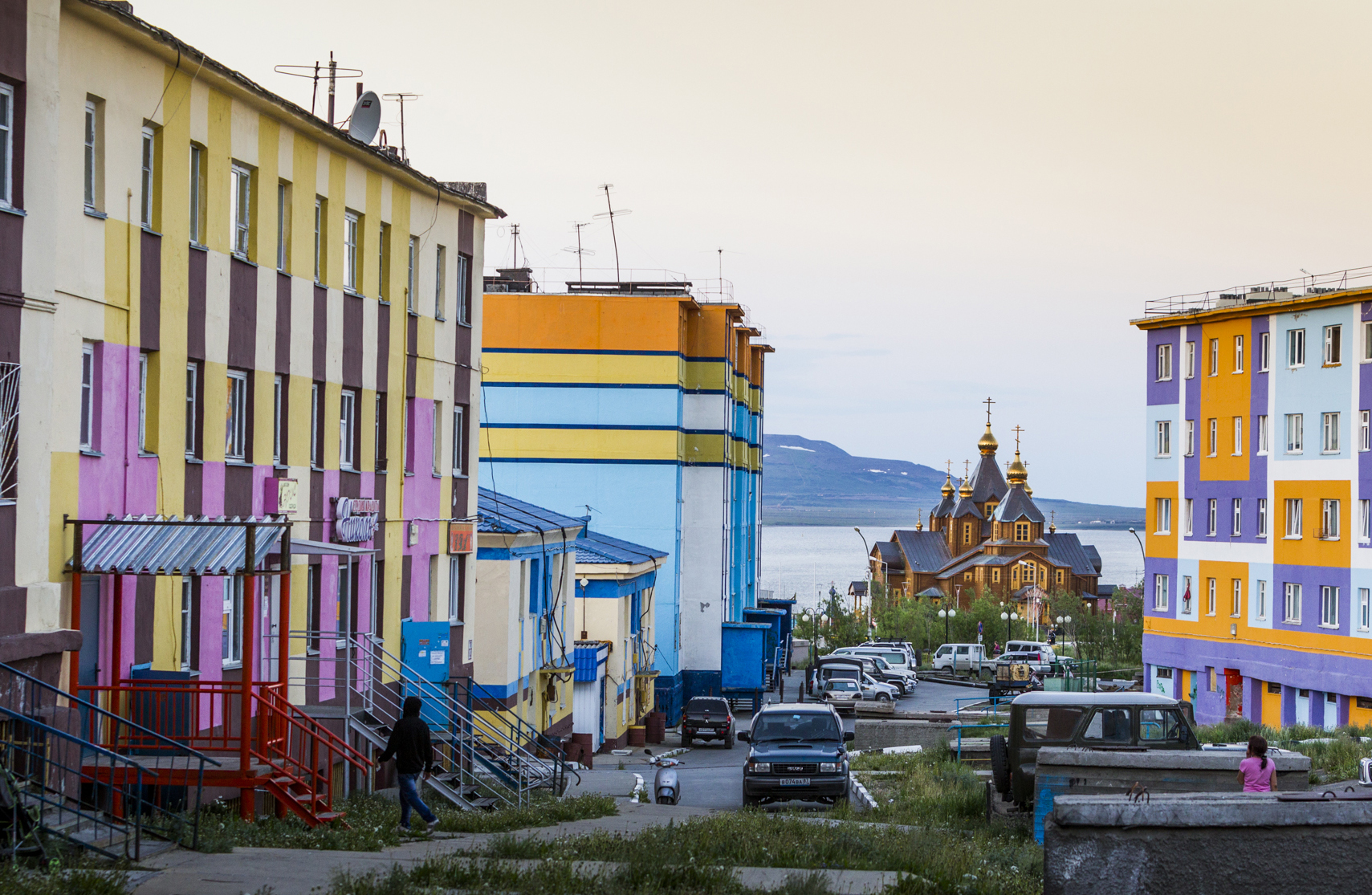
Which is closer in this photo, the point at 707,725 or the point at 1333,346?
the point at 707,725

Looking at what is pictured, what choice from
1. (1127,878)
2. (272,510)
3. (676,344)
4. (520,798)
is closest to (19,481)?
(272,510)

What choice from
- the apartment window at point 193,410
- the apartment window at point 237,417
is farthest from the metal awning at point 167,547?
the apartment window at point 237,417

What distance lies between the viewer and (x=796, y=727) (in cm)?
2492

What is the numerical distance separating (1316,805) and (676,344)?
4510cm

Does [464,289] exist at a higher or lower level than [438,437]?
higher

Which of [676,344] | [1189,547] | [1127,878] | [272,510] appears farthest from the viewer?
[1189,547]

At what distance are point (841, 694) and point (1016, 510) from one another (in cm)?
9904

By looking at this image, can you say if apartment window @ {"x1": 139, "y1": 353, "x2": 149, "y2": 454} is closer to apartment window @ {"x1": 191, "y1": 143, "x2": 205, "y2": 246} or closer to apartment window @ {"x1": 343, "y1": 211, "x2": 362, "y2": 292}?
apartment window @ {"x1": 191, "y1": 143, "x2": 205, "y2": 246}

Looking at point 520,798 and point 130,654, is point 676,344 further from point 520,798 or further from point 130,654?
point 130,654

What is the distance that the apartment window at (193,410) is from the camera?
19047 millimetres

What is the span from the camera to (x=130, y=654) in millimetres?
17172

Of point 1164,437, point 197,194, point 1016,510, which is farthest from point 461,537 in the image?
point 1016,510

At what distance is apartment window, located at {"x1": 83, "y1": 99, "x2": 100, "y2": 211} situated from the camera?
16.8 meters

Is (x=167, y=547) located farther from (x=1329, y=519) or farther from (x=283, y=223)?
(x=1329, y=519)
